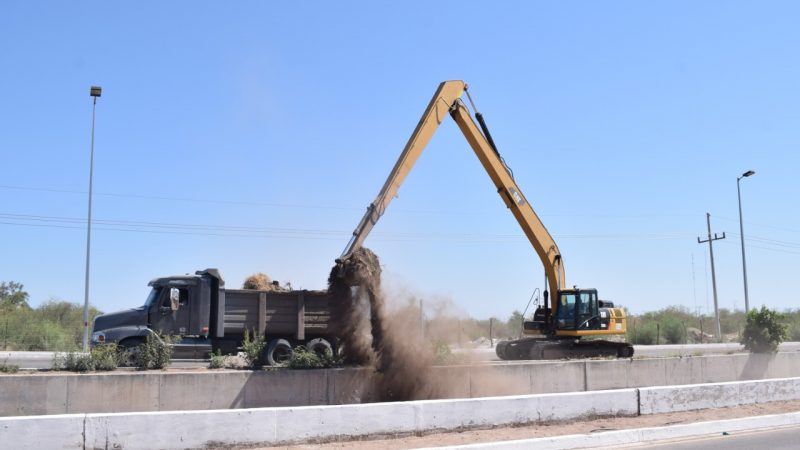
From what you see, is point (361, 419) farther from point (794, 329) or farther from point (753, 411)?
point (794, 329)

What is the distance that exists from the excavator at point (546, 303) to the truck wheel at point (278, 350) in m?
7.79

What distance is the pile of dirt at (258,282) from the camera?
21.5m

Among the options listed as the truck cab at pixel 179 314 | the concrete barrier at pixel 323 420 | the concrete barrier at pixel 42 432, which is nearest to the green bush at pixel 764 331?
the concrete barrier at pixel 323 420

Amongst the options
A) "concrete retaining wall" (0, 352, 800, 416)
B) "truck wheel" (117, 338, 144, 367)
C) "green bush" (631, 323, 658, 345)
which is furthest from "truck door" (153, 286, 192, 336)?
"green bush" (631, 323, 658, 345)

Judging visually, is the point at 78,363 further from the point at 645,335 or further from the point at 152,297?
the point at 645,335

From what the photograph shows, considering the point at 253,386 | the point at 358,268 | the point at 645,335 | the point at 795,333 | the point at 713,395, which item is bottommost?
the point at 713,395

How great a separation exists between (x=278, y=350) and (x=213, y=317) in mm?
2025

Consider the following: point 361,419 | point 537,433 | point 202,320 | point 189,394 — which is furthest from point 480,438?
point 202,320

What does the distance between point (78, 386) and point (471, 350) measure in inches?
336

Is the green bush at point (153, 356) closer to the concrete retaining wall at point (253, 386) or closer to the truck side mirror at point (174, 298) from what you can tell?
the concrete retaining wall at point (253, 386)

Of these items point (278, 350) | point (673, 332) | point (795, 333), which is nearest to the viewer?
point (278, 350)

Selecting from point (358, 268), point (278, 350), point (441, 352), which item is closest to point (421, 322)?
point (441, 352)

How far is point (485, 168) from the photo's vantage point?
22.6 meters

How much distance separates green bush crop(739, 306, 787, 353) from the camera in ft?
79.1
